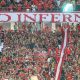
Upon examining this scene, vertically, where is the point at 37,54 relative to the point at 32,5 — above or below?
below

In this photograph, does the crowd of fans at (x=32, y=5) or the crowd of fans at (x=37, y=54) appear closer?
the crowd of fans at (x=37, y=54)

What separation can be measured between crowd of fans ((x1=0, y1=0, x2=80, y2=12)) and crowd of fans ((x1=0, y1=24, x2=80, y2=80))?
2.88 ft

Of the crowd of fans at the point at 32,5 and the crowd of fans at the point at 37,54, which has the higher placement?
the crowd of fans at the point at 32,5

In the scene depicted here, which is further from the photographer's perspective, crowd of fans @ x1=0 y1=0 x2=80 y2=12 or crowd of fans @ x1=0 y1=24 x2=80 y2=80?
crowd of fans @ x1=0 y1=0 x2=80 y2=12

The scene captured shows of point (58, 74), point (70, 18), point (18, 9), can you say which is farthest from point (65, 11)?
point (58, 74)

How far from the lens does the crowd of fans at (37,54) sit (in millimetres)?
20078

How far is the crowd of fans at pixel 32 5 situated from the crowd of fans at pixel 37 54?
879mm

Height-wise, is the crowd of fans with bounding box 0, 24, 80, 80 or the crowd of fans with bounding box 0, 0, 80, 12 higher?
the crowd of fans with bounding box 0, 0, 80, 12

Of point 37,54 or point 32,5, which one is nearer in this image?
point 37,54

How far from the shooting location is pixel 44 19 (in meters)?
22.2

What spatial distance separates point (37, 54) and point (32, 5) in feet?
7.98

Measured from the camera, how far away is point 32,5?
22469 millimetres

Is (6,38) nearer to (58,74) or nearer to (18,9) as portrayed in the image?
(18,9)

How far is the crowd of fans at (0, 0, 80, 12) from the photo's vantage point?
22.2 m
